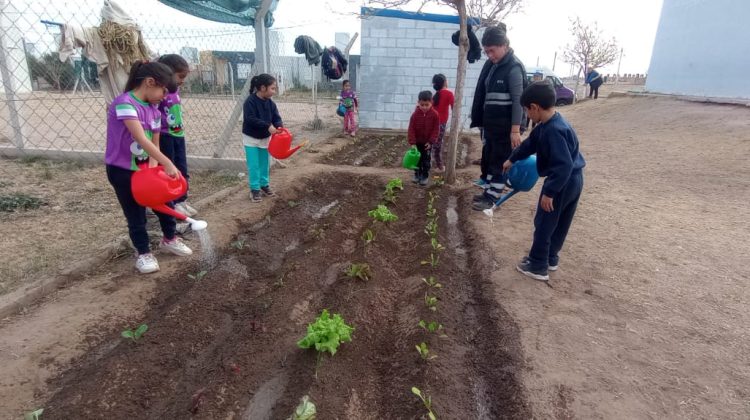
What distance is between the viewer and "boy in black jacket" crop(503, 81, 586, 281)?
3104 millimetres

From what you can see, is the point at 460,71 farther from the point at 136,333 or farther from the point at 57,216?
the point at 57,216

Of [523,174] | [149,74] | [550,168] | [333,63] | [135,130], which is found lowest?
Answer: [523,174]

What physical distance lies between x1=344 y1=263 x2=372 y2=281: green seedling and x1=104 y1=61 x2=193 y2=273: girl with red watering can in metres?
1.50

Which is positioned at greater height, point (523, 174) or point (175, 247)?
point (523, 174)

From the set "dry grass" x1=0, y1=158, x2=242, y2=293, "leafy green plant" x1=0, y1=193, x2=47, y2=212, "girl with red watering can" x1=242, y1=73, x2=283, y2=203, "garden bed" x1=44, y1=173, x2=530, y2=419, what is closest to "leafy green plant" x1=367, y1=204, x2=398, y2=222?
"garden bed" x1=44, y1=173, x2=530, y2=419

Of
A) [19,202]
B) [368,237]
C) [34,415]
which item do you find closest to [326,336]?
[34,415]

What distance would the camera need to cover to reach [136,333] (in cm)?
268

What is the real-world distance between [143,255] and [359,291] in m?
1.80

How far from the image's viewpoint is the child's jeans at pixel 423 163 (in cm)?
621

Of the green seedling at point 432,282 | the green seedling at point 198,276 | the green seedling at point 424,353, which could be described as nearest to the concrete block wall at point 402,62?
the green seedling at point 432,282

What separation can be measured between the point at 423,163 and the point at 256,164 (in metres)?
2.43

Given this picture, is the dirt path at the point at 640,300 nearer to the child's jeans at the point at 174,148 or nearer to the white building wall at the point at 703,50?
the child's jeans at the point at 174,148

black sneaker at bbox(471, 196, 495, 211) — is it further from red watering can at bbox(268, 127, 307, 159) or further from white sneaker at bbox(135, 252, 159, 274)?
white sneaker at bbox(135, 252, 159, 274)

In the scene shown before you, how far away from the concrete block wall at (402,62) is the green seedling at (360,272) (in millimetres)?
8275
